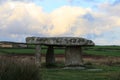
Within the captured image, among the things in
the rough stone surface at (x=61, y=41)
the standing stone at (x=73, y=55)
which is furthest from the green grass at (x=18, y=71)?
the standing stone at (x=73, y=55)

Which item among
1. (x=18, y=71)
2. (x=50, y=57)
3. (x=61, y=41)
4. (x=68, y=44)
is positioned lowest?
(x=18, y=71)

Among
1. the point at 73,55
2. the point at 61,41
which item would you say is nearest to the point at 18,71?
the point at 61,41

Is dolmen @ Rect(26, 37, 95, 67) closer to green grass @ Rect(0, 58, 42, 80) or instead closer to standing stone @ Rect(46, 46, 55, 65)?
standing stone @ Rect(46, 46, 55, 65)

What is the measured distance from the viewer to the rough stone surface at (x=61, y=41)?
2819cm

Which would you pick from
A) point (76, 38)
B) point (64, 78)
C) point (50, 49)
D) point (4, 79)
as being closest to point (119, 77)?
point (64, 78)

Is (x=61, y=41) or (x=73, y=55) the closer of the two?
(x=61, y=41)

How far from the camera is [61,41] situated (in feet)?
93.5

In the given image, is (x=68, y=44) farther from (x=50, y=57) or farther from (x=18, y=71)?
(x=18, y=71)

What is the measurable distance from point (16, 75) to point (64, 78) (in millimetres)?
7271

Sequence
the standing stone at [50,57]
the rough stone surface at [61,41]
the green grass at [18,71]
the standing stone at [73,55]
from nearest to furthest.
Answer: the green grass at [18,71] → the rough stone surface at [61,41] → the standing stone at [73,55] → the standing stone at [50,57]

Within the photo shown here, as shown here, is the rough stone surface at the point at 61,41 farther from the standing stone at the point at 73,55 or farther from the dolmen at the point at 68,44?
the standing stone at the point at 73,55

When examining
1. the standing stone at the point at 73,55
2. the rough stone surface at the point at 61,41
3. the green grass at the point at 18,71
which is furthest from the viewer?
the standing stone at the point at 73,55

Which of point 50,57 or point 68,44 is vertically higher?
point 68,44

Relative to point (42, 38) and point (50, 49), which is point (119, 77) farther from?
point (50, 49)
